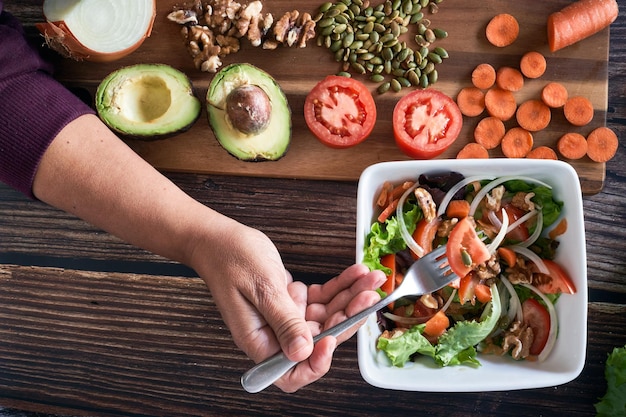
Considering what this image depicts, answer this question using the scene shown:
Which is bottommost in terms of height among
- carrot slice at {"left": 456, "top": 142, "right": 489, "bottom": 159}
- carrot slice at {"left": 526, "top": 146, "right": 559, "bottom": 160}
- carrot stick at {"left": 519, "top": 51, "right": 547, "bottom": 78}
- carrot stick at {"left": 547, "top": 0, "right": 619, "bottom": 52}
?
carrot slice at {"left": 456, "top": 142, "right": 489, "bottom": 159}

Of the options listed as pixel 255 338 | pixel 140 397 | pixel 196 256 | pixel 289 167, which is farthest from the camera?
pixel 140 397

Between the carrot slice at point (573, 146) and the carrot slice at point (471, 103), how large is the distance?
0.73ft

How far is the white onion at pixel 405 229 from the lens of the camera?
148 centimetres

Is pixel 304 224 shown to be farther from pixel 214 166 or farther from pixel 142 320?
pixel 142 320

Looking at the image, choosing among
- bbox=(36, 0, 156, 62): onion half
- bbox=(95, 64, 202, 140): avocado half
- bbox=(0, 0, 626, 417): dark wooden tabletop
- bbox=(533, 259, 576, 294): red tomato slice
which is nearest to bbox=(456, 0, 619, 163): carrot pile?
bbox=(0, 0, 626, 417): dark wooden tabletop

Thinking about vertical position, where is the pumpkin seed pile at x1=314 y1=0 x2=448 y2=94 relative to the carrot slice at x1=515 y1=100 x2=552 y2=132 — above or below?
above

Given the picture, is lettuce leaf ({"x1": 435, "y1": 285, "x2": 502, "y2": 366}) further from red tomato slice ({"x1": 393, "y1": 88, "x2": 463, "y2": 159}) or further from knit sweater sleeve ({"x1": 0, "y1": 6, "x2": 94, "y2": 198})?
knit sweater sleeve ({"x1": 0, "y1": 6, "x2": 94, "y2": 198})

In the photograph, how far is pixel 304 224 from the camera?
1688 mm

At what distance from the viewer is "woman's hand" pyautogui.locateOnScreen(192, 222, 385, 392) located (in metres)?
1.26

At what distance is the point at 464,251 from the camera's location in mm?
1409

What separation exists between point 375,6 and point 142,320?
1.05 metres

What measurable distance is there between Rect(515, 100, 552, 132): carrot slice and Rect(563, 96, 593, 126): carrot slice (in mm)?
51

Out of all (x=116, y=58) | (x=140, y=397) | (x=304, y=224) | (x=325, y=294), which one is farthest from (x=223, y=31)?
(x=140, y=397)

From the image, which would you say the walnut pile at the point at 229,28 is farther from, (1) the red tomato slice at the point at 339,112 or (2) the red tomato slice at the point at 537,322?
(2) the red tomato slice at the point at 537,322
